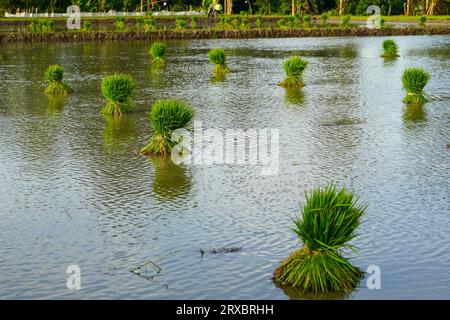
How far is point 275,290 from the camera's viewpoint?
11133 mm

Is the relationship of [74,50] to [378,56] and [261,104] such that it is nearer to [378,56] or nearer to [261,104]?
[378,56]

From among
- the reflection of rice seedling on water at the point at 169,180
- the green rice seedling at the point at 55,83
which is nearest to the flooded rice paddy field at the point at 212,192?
the reflection of rice seedling on water at the point at 169,180

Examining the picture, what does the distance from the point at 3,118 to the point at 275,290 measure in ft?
50.9

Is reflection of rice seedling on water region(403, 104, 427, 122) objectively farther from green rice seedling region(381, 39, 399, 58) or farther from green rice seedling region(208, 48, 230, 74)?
green rice seedling region(381, 39, 399, 58)

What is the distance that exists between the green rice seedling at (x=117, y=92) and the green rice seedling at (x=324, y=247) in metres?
13.9

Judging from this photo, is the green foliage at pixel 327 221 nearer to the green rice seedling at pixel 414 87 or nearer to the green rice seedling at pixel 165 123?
the green rice seedling at pixel 165 123

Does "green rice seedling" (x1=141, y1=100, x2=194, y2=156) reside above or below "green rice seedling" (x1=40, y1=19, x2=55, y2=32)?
below

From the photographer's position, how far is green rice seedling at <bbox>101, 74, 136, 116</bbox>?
2438 cm

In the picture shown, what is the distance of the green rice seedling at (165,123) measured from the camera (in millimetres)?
18875

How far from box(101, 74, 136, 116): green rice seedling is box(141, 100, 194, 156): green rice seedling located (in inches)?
212

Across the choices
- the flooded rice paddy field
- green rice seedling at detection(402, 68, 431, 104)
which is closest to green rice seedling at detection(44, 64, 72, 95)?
the flooded rice paddy field

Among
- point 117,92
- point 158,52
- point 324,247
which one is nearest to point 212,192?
point 324,247

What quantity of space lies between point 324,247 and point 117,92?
1460 centimetres
